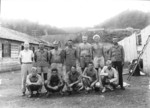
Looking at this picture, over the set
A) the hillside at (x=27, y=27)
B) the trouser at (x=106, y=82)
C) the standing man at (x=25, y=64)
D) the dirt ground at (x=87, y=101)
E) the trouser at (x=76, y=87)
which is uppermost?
the hillside at (x=27, y=27)

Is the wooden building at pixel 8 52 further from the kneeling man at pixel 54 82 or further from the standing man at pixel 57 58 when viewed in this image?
the kneeling man at pixel 54 82

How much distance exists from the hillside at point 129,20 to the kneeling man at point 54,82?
32.0m

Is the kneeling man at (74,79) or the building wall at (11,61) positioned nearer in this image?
the kneeling man at (74,79)

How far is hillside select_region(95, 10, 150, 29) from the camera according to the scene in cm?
3684

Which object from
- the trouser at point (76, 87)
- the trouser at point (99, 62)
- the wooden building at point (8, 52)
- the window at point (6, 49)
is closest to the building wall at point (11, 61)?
the wooden building at point (8, 52)

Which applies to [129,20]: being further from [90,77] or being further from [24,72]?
[24,72]

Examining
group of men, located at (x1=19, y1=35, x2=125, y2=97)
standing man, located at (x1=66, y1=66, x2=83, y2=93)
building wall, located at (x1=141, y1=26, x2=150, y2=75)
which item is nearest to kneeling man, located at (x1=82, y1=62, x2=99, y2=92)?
group of men, located at (x1=19, y1=35, x2=125, y2=97)

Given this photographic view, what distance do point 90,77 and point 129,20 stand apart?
38.0 m

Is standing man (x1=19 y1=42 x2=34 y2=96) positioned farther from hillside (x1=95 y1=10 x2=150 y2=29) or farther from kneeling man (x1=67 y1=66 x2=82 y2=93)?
hillside (x1=95 y1=10 x2=150 y2=29)

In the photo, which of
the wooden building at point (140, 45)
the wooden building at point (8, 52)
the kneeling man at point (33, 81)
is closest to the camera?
the kneeling man at point (33, 81)

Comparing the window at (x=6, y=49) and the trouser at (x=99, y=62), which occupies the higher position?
the window at (x=6, y=49)

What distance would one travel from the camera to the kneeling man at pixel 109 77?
6117 mm

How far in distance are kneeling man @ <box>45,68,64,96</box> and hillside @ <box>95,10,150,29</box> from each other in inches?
1261

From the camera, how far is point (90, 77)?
20.4ft
